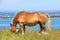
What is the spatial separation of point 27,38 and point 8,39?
714mm

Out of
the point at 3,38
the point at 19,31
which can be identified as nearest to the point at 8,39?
the point at 3,38

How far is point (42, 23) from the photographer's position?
11258 mm

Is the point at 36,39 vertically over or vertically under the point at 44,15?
under

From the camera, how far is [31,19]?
11.5 m

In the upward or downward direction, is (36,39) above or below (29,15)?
below

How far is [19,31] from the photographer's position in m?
11.2

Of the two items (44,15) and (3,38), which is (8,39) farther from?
(44,15)

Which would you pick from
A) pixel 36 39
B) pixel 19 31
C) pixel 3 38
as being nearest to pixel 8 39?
pixel 3 38

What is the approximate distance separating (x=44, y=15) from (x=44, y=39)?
3392mm

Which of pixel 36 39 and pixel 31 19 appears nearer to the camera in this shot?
pixel 36 39

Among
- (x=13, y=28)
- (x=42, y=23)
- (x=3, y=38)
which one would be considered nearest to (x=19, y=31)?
(x=13, y=28)

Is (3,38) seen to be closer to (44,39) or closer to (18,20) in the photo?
(44,39)

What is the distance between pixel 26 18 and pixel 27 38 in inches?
128

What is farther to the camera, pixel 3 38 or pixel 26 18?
pixel 26 18
